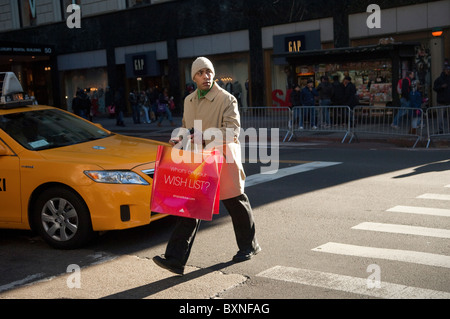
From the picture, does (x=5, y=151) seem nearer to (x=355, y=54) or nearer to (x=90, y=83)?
(x=355, y=54)

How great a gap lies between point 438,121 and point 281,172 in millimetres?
5691

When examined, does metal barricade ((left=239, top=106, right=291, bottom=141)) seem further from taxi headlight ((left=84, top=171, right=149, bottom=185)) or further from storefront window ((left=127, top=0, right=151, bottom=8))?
storefront window ((left=127, top=0, right=151, bottom=8))

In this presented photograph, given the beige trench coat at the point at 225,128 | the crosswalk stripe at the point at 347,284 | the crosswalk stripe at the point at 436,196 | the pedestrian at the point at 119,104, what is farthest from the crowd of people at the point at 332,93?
the crosswalk stripe at the point at 347,284

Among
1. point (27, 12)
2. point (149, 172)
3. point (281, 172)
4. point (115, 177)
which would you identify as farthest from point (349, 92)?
point (27, 12)

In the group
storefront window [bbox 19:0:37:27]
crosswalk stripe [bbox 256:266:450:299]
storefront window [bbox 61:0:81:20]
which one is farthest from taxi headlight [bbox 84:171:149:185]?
storefront window [bbox 19:0:37:27]

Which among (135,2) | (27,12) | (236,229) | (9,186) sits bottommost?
(236,229)

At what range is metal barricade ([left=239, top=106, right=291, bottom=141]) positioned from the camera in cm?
1783

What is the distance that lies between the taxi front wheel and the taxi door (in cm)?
27

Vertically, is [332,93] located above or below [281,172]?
above

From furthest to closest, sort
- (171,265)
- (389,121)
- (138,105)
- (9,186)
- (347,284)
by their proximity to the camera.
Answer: (138,105)
(389,121)
(9,186)
(171,265)
(347,284)

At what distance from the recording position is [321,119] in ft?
56.9
